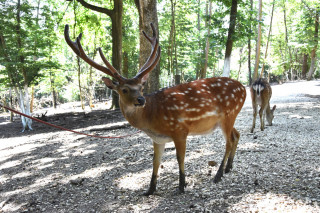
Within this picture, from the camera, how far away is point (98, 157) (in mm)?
5910

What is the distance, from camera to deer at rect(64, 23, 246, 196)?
3352 millimetres

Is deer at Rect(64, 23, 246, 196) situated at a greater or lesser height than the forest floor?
greater

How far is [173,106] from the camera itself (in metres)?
3.49

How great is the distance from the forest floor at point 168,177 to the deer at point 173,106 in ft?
1.23

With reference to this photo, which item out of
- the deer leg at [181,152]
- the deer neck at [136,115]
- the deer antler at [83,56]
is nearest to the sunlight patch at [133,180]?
the deer leg at [181,152]

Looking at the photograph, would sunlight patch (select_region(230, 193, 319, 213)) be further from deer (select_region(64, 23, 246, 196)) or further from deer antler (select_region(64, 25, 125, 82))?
deer antler (select_region(64, 25, 125, 82))

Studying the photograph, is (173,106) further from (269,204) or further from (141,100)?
(269,204)

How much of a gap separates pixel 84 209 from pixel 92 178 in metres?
1.18

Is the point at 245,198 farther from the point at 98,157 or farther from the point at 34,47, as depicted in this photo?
the point at 34,47

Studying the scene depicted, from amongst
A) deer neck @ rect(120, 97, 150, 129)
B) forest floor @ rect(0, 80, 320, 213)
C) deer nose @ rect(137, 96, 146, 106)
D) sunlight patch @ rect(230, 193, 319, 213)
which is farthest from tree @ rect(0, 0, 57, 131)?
sunlight patch @ rect(230, 193, 319, 213)

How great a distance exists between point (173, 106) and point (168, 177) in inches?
57.4

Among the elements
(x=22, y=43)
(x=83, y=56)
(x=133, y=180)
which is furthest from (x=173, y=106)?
(x=22, y=43)

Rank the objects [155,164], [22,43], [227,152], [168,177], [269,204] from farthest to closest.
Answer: [22,43] < [168,177] < [227,152] < [155,164] < [269,204]

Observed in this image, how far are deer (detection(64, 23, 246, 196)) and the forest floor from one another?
38cm
